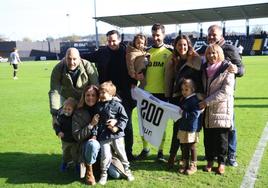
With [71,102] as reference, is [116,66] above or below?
above

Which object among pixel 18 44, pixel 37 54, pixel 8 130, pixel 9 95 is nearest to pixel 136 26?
pixel 37 54

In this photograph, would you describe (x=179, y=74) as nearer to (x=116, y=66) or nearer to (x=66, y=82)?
(x=116, y=66)

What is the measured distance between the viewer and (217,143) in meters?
5.12

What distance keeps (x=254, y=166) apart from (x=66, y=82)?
2885mm

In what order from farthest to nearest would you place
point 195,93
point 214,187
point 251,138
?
point 251,138 < point 195,93 < point 214,187

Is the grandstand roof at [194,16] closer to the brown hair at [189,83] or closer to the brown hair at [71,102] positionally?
the brown hair at [189,83]

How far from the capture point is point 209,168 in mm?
5188

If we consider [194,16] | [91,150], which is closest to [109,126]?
[91,150]

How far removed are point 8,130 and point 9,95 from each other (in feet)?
21.9

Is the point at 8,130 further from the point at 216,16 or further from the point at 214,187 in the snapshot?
the point at 216,16

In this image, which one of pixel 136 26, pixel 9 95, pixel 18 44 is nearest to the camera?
pixel 9 95

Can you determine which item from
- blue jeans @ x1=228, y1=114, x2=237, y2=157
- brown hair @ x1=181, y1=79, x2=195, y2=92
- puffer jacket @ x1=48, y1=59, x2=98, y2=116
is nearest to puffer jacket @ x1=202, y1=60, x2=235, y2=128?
brown hair @ x1=181, y1=79, x2=195, y2=92

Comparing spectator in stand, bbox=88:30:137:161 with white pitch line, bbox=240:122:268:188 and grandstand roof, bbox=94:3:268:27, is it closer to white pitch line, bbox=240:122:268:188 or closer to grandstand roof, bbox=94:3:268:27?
white pitch line, bbox=240:122:268:188

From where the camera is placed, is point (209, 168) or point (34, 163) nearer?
point (209, 168)
